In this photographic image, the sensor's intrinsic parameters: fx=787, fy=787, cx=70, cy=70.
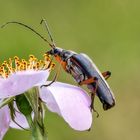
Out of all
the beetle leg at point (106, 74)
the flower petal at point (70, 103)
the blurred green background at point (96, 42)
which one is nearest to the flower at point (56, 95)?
the flower petal at point (70, 103)

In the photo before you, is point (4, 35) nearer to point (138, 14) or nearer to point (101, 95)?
point (138, 14)

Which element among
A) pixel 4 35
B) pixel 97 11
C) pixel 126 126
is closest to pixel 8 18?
pixel 4 35

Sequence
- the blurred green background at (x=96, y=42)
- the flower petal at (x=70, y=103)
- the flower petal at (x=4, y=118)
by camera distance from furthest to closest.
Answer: the blurred green background at (x=96, y=42) → the flower petal at (x=4, y=118) → the flower petal at (x=70, y=103)

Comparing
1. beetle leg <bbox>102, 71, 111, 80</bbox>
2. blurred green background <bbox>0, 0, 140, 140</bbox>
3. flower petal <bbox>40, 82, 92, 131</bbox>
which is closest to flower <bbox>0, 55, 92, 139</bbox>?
flower petal <bbox>40, 82, 92, 131</bbox>

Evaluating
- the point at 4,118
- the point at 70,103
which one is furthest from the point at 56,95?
the point at 4,118

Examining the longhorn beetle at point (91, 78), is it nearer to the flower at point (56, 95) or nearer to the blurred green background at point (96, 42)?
the flower at point (56, 95)
